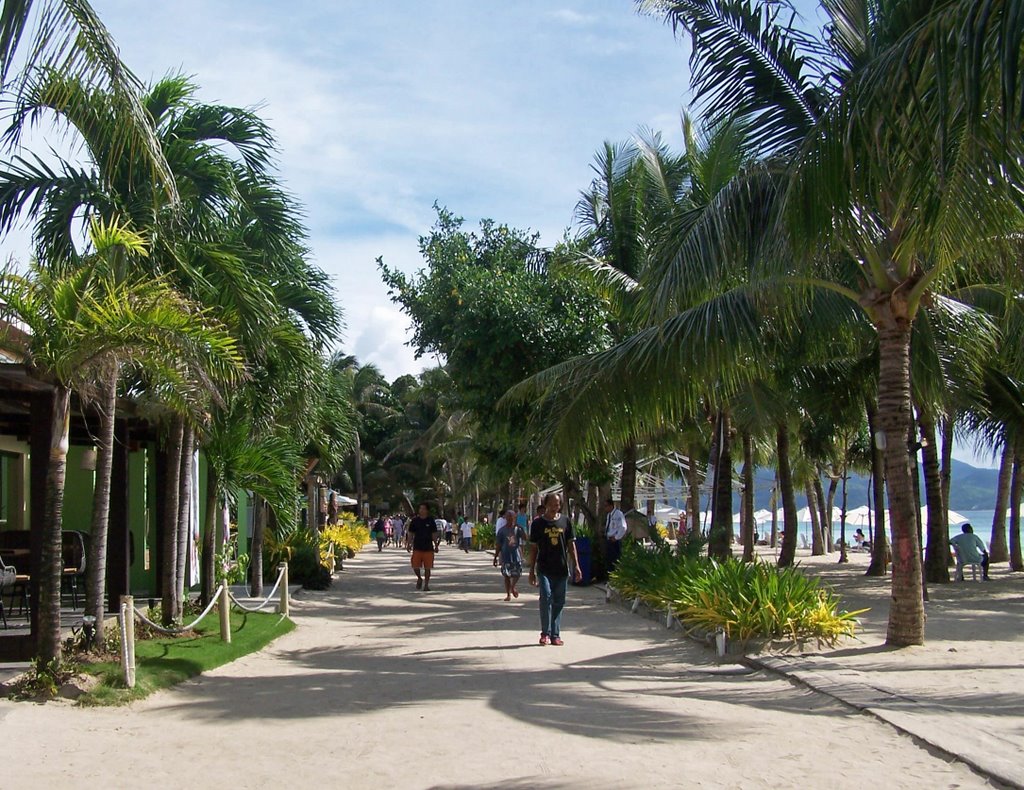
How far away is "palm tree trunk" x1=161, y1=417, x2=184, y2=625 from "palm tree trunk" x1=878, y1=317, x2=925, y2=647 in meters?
7.77

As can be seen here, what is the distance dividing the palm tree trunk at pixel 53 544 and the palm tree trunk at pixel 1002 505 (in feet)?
62.9

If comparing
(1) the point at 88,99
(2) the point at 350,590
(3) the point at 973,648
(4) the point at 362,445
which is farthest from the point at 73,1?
(4) the point at 362,445

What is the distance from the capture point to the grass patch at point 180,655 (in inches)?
349

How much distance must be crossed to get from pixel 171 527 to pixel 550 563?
172 inches

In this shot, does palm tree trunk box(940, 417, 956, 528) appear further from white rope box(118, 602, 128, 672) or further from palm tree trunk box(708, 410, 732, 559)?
white rope box(118, 602, 128, 672)

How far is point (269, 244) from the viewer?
1352cm

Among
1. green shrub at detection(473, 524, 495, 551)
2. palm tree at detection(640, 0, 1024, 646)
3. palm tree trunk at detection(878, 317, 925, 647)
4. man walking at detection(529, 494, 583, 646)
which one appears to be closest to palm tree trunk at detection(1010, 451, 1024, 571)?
palm tree at detection(640, 0, 1024, 646)

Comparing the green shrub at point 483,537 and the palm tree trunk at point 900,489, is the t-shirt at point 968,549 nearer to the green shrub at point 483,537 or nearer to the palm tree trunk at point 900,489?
the palm tree trunk at point 900,489

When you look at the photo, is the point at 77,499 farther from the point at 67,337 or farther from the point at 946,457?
the point at 946,457

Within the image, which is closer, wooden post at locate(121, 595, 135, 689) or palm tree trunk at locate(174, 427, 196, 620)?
wooden post at locate(121, 595, 135, 689)

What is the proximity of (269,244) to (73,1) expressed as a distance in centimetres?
676

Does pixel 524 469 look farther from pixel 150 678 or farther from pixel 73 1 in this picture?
pixel 73 1

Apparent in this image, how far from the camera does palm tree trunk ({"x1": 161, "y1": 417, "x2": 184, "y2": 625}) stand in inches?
486

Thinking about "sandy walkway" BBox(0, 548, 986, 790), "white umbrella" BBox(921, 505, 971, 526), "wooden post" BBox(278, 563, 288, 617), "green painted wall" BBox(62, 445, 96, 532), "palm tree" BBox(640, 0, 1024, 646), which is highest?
"palm tree" BBox(640, 0, 1024, 646)
